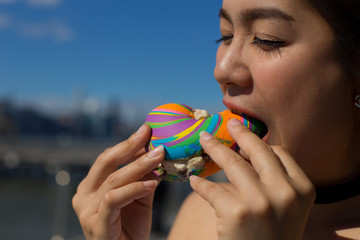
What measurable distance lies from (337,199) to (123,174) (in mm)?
939

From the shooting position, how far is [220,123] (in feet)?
5.08

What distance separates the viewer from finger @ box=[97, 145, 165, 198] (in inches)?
61.4

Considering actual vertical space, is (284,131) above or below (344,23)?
below

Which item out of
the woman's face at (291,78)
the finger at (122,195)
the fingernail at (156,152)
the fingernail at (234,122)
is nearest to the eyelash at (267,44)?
the woman's face at (291,78)

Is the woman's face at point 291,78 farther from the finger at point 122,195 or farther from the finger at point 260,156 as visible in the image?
the finger at point 122,195

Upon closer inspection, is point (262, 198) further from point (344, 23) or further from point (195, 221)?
point (195, 221)

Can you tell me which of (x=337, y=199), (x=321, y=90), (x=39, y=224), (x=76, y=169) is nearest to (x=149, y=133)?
(x=321, y=90)

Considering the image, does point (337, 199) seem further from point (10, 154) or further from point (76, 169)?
point (10, 154)

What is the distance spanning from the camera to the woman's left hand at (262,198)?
1122 mm

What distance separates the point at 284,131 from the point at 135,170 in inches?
25.4

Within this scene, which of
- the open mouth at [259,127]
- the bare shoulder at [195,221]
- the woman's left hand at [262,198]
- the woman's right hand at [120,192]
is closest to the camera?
the woman's left hand at [262,198]

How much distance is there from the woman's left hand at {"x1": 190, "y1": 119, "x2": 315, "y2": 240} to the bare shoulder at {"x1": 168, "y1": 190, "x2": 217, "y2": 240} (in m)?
0.79

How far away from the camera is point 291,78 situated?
4.61 ft

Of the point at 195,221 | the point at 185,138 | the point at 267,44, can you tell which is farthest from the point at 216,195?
the point at 195,221
